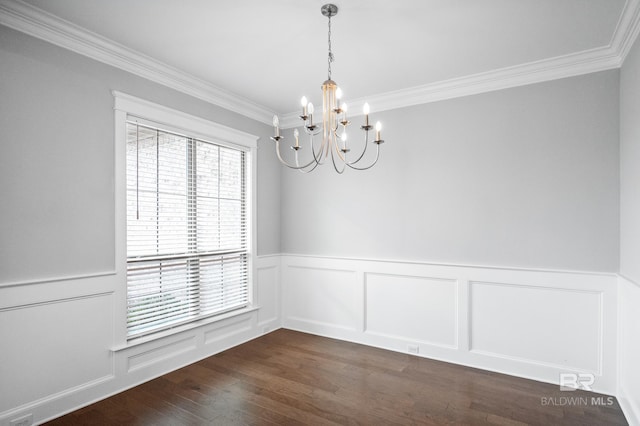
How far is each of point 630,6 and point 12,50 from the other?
402 centimetres

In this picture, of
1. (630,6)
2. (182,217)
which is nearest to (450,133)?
(630,6)

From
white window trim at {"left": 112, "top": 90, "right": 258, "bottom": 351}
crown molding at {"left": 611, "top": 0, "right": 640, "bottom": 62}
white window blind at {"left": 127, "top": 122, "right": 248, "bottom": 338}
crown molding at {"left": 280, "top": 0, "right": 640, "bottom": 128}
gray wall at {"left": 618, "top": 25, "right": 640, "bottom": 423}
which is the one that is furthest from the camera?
white window blind at {"left": 127, "top": 122, "right": 248, "bottom": 338}

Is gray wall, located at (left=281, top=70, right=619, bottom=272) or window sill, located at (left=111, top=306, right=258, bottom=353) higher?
gray wall, located at (left=281, top=70, right=619, bottom=272)

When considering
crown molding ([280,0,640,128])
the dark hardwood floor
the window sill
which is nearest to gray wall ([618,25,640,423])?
crown molding ([280,0,640,128])

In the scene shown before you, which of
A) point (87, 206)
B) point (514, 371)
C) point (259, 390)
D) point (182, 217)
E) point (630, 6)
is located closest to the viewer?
point (630, 6)

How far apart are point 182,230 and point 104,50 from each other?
163cm

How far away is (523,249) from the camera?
320 centimetres

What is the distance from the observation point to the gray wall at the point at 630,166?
237cm

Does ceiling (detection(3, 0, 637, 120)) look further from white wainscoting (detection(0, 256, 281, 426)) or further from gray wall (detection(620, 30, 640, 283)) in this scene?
white wainscoting (detection(0, 256, 281, 426))

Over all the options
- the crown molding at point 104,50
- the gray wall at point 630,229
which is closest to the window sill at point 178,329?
the crown molding at point 104,50

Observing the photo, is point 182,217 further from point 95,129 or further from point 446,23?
point 446,23

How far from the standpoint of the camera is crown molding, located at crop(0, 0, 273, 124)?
2301mm

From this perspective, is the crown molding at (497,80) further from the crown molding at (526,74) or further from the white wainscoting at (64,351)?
the white wainscoting at (64,351)

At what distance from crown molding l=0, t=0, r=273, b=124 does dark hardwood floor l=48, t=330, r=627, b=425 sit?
268 centimetres
